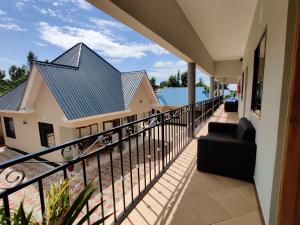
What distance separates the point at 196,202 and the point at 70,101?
6.20 metres

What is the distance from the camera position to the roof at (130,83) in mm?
9481

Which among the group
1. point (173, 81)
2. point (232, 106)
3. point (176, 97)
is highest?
point (173, 81)

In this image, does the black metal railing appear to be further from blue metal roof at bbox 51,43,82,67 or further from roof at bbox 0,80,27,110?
blue metal roof at bbox 51,43,82,67

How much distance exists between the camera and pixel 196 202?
2039 millimetres

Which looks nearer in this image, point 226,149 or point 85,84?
point 226,149

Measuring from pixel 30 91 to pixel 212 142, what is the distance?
7739mm

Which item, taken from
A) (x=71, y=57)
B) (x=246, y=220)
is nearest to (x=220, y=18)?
(x=246, y=220)

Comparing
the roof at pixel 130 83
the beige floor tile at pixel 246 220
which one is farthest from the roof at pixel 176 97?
the beige floor tile at pixel 246 220

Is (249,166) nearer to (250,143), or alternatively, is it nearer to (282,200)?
(250,143)

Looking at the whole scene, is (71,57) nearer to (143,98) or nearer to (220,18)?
(143,98)

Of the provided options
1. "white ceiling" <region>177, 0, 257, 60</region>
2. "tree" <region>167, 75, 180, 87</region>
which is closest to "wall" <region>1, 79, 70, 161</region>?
"white ceiling" <region>177, 0, 257, 60</region>

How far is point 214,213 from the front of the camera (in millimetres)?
1859

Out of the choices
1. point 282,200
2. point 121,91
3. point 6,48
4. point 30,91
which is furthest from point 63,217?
point 6,48

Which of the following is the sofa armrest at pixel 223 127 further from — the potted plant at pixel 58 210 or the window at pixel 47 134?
the window at pixel 47 134
